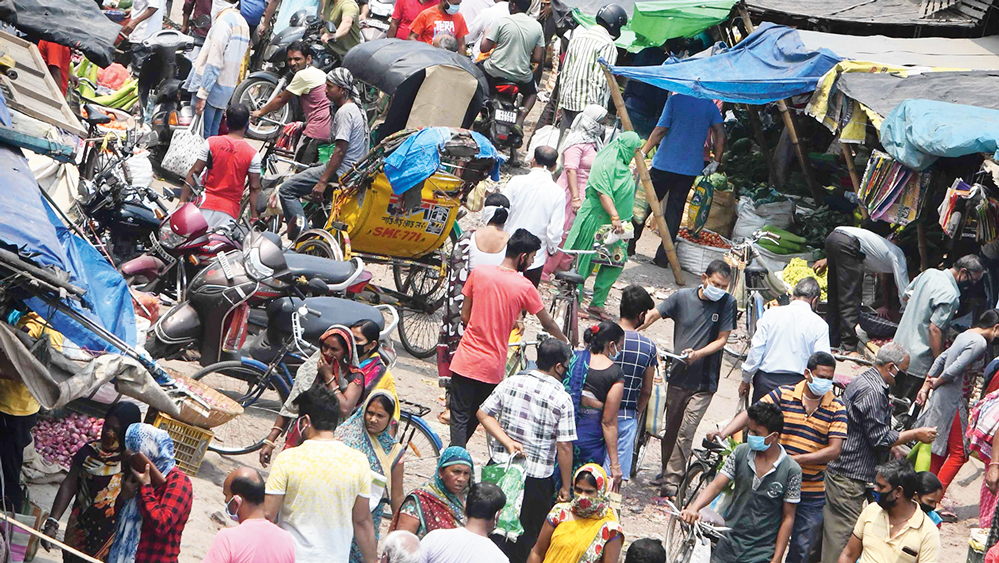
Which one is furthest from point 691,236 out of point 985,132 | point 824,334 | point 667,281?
point 824,334

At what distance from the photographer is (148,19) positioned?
1692 centimetres

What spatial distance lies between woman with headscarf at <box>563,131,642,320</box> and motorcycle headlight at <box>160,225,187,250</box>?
4.12m

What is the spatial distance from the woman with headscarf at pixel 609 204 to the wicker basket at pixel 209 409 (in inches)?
191

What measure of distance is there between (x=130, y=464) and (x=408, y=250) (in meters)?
5.51

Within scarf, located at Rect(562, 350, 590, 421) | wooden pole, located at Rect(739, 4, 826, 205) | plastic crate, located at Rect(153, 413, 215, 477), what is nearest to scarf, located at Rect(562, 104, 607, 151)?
wooden pole, located at Rect(739, 4, 826, 205)

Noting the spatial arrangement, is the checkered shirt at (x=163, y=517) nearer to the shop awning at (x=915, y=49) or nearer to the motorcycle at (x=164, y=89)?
the motorcycle at (x=164, y=89)

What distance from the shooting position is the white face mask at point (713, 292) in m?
9.04

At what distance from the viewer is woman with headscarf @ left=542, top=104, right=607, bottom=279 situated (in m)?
12.7

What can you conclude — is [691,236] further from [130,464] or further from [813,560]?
[130,464]

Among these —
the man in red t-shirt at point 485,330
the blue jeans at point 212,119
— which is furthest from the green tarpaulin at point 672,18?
the man in red t-shirt at point 485,330

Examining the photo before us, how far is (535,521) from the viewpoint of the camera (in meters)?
7.48

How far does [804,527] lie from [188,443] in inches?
149

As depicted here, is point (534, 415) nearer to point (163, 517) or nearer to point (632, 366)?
point (632, 366)

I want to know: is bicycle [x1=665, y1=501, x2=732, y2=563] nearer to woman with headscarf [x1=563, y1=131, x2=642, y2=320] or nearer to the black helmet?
woman with headscarf [x1=563, y1=131, x2=642, y2=320]
